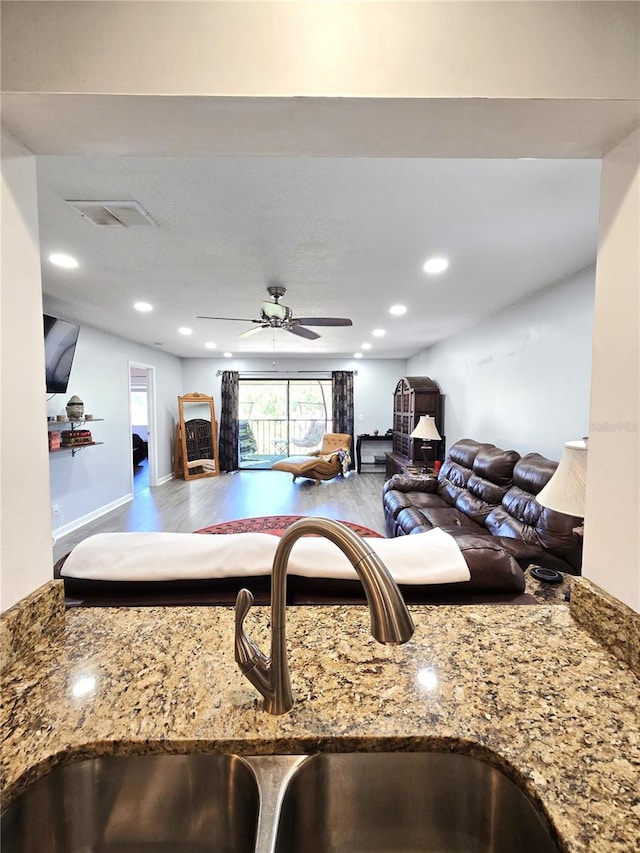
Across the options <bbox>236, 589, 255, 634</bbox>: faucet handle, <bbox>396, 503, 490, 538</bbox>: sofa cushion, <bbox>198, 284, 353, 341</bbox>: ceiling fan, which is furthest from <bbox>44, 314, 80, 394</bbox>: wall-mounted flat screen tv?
<bbox>236, 589, 255, 634</bbox>: faucet handle

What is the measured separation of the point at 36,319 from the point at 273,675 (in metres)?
0.92

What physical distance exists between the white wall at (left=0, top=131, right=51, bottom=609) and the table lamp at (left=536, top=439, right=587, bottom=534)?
1609 mm

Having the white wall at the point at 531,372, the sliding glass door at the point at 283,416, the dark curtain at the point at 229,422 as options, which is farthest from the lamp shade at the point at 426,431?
the dark curtain at the point at 229,422

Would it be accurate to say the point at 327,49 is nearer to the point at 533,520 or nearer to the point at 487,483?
the point at 533,520

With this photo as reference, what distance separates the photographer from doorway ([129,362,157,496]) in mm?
6167

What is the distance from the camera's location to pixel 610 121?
2.47 ft

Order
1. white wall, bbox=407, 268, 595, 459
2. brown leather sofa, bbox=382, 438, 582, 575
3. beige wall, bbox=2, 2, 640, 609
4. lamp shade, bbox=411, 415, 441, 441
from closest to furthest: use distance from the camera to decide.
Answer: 1. beige wall, bbox=2, 2, 640, 609
2. brown leather sofa, bbox=382, 438, 582, 575
3. white wall, bbox=407, 268, 595, 459
4. lamp shade, bbox=411, 415, 441, 441

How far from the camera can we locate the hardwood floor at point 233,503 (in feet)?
13.9

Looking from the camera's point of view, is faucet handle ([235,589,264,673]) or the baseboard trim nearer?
faucet handle ([235,589,264,673])

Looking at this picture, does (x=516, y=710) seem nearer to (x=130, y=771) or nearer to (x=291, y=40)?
(x=130, y=771)

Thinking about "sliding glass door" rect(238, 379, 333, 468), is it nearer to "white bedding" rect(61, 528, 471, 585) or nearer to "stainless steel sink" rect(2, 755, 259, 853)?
"white bedding" rect(61, 528, 471, 585)

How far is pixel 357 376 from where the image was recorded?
7.79 meters

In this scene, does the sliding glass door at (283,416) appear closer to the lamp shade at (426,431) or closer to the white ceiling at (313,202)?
the lamp shade at (426,431)

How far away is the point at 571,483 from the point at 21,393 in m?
1.69
